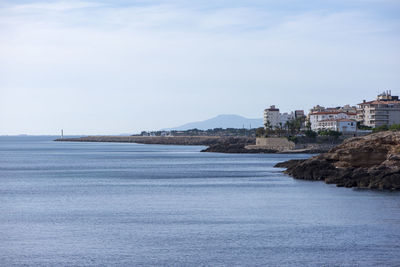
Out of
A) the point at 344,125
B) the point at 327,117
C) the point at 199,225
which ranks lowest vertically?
the point at 199,225

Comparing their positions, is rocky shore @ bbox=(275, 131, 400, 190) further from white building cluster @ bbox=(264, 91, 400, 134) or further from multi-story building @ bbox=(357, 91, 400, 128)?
multi-story building @ bbox=(357, 91, 400, 128)

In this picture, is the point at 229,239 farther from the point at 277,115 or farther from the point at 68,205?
the point at 277,115

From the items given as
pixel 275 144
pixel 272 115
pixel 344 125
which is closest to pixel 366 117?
pixel 344 125

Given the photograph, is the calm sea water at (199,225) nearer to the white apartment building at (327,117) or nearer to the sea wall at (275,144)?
the sea wall at (275,144)

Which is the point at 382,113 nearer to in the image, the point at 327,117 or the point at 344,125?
the point at 344,125

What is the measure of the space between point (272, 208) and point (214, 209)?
3.40 m

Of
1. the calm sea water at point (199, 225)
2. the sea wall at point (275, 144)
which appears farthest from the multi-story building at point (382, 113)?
the calm sea water at point (199, 225)

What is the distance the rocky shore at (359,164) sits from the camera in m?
48.2

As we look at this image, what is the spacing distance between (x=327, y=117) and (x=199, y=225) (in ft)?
420

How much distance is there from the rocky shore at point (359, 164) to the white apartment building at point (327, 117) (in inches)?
3341

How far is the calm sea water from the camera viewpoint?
23953 mm

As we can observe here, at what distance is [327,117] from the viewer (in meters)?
155

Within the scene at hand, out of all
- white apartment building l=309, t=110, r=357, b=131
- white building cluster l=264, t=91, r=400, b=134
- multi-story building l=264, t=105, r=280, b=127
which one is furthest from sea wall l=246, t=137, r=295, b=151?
multi-story building l=264, t=105, r=280, b=127

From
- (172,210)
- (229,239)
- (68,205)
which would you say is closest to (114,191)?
(68,205)
